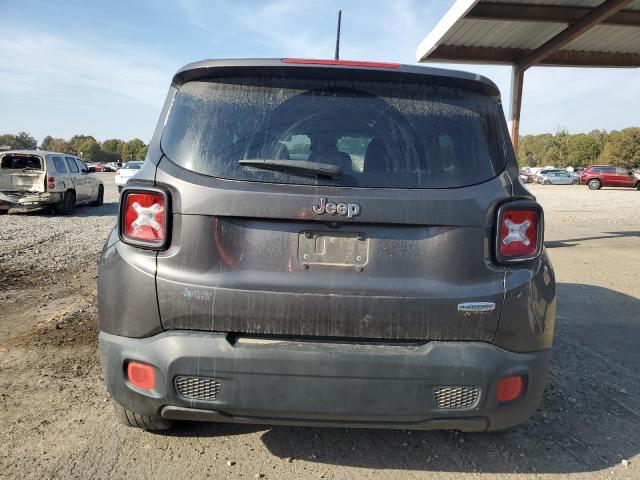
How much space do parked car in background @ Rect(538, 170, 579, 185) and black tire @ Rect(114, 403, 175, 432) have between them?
5723cm

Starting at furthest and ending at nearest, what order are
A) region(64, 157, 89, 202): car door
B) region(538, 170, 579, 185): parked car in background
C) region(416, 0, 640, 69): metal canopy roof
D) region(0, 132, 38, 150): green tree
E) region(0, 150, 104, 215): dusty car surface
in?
region(0, 132, 38, 150): green tree → region(538, 170, 579, 185): parked car in background → region(64, 157, 89, 202): car door → region(0, 150, 104, 215): dusty car surface → region(416, 0, 640, 69): metal canopy roof

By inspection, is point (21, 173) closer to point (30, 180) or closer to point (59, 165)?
point (30, 180)

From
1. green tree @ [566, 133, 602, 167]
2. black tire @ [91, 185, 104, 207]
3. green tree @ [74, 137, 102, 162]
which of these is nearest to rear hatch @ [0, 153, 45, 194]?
black tire @ [91, 185, 104, 207]

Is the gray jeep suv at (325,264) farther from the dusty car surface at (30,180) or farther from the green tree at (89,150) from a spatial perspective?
the green tree at (89,150)

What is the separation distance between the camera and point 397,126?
2.37 meters

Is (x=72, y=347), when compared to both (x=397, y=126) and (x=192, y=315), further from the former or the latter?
(x=397, y=126)

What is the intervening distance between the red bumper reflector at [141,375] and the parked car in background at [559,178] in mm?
57547

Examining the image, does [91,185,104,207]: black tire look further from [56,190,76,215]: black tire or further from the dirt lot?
the dirt lot

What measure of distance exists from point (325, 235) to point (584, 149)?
11213 centimetres

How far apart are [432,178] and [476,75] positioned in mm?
568

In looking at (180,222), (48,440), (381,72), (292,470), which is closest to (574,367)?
(292,470)

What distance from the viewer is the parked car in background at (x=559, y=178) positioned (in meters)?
53.7

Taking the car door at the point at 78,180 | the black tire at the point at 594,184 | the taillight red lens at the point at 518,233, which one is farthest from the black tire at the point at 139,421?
the black tire at the point at 594,184

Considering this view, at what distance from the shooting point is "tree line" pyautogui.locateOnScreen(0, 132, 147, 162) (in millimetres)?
124062
